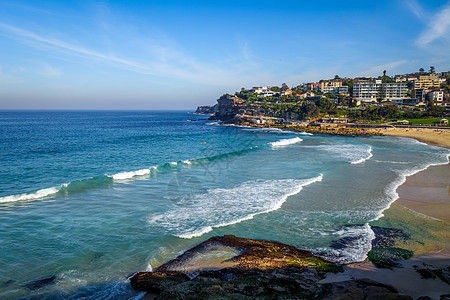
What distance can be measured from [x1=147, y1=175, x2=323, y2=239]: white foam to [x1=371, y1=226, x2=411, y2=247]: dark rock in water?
5.65m

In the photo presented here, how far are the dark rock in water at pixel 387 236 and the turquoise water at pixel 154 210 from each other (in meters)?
0.41

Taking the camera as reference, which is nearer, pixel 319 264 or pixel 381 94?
pixel 319 264

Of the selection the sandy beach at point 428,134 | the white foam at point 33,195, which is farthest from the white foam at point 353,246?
the sandy beach at point 428,134

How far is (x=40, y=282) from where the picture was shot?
392 inches

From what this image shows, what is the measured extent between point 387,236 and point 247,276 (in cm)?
783

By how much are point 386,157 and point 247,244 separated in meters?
30.6

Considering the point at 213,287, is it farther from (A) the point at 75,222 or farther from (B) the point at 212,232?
(A) the point at 75,222

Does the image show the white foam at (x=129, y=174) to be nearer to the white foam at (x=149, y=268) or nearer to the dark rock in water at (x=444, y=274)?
the white foam at (x=149, y=268)

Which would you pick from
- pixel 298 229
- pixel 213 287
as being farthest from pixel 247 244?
pixel 213 287

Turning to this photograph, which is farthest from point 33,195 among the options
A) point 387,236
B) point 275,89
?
point 275,89

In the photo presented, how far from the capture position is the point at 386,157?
3616cm

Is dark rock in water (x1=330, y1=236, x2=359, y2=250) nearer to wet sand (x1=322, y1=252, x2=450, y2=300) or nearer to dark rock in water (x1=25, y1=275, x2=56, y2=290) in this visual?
wet sand (x1=322, y1=252, x2=450, y2=300)

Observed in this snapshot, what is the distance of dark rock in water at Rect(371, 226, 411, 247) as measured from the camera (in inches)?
498

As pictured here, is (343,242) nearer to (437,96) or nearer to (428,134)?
(428,134)
